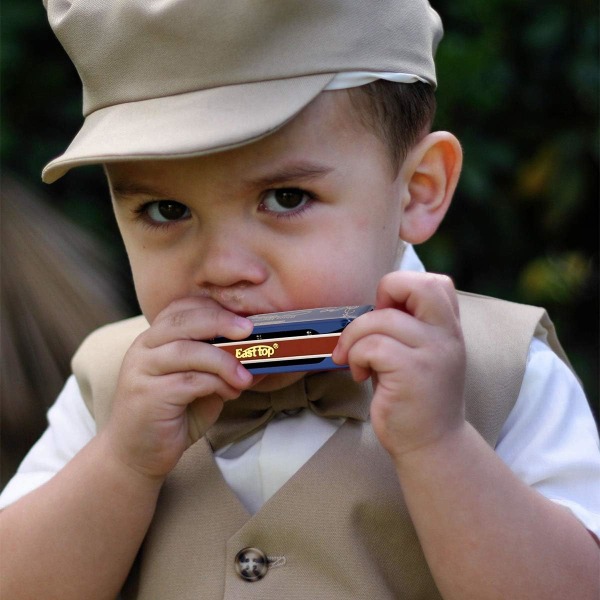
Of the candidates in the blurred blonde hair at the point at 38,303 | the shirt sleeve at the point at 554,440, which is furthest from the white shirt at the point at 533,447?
the blurred blonde hair at the point at 38,303

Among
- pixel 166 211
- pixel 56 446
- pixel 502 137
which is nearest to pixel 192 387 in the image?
pixel 166 211

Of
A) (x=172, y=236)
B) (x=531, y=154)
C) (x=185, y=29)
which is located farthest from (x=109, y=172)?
(x=531, y=154)

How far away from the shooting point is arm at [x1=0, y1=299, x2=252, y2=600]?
1.58 meters

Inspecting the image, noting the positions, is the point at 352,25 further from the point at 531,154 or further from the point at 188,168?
the point at 531,154

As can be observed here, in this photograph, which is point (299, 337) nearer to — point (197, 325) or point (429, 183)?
point (197, 325)

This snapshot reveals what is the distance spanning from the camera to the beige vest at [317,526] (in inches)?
63.4

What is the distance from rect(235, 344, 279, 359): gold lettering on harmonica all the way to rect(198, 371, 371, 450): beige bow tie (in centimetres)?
21

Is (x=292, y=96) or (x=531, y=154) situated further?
(x=531, y=154)

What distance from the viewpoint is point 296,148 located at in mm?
1544

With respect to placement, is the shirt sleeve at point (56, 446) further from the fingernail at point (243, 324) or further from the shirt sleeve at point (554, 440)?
the shirt sleeve at point (554, 440)

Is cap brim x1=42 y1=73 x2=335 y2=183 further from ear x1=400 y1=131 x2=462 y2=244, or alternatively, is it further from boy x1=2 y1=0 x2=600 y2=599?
ear x1=400 y1=131 x2=462 y2=244

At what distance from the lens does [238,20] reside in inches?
59.1

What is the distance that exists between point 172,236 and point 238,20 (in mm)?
336

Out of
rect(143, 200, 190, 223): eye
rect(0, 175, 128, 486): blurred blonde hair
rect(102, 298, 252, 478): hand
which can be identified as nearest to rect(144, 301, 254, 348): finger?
rect(102, 298, 252, 478): hand
